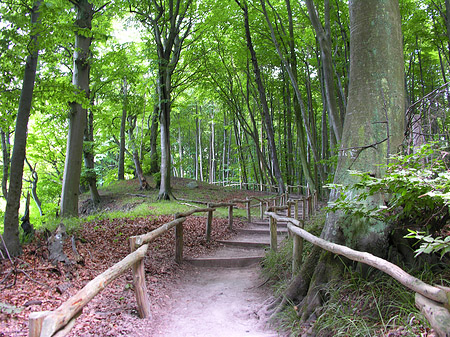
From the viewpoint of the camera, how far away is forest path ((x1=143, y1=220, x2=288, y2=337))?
369 centimetres

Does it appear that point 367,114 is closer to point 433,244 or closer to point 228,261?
point 433,244

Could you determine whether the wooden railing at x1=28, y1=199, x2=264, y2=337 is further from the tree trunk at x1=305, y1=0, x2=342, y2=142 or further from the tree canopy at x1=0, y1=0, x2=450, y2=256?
the tree trunk at x1=305, y1=0, x2=342, y2=142

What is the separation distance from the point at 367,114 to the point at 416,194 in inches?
64.2

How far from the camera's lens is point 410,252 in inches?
127

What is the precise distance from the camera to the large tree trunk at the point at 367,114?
12.1ft

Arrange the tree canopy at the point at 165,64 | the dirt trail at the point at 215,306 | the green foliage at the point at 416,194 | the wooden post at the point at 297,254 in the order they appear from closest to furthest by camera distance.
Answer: the green foliage at the point at 416,194
the dirt trail at the point at 215,306
the wooden post at the point at 297,254
the tree canopy at the point at 165,64

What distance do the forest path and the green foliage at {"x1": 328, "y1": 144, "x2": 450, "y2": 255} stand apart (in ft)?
5.81

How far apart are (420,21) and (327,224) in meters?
12.2

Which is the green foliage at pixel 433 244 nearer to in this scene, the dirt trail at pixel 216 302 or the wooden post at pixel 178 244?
the dirt trail at pixel 216 302

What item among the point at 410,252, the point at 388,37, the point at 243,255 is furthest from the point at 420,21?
the point at 410,252

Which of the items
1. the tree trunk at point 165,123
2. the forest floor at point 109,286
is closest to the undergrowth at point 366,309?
the forest floor at point 109,286

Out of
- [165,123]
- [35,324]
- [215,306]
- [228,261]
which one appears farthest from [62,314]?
[165,123]

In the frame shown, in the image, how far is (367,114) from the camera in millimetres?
3906

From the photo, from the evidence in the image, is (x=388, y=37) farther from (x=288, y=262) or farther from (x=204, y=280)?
(x=204, y=280)
